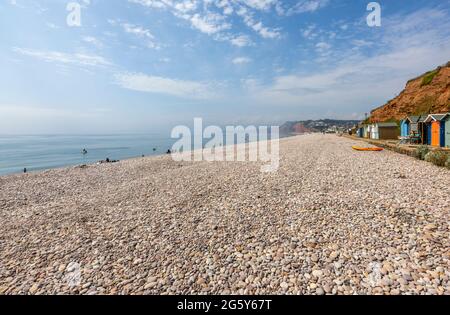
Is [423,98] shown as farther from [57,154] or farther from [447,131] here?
[57,154]

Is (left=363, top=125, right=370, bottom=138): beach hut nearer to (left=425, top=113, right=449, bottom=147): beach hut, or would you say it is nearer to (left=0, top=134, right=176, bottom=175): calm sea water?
(left=425, top=113, right=449, bottom=147): beach hut

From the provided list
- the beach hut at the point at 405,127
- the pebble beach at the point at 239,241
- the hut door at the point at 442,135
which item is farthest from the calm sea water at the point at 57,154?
the beach hut at the point at 405,127

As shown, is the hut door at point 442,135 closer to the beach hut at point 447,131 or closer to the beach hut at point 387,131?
the beach hut at point 447,131

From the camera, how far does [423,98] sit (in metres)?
47.0

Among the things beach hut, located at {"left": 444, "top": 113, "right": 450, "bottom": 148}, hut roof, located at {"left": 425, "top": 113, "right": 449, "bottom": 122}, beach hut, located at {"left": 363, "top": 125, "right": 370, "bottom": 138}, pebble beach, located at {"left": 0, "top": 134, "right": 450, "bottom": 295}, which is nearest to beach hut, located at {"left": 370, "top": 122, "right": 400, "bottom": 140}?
beach hut, located at {"left": 363, "top": 125, "right": 370, "bottom": 138}

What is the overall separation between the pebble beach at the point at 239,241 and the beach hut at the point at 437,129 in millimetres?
17612

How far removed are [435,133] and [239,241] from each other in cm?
2973

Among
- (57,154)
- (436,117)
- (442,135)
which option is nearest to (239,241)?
(442,135)

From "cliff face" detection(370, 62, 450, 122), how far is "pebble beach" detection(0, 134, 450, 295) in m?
42.7

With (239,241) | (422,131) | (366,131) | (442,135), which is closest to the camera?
(239,241)

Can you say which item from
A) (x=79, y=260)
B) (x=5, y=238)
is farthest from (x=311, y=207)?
(x=5, y=238)

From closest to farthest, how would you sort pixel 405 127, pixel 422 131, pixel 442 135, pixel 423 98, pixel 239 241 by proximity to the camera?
1. pixel 239 241
2. pixel 442 135
3. pixel 422 131
4. pixel 405 127
5. pixel 423 98

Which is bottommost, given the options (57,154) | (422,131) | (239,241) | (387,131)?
(239,241)
